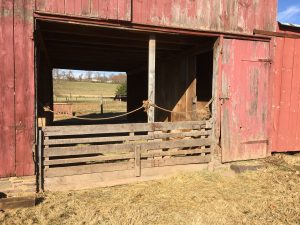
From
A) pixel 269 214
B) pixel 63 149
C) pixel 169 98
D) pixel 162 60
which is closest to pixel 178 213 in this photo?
pixel 269 214

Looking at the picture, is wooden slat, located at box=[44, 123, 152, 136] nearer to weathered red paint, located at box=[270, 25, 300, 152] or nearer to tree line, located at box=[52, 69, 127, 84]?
weathered red paint, located at box=[270, 25, 300, 152]

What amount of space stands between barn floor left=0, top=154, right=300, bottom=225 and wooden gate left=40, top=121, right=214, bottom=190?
1.00 ft

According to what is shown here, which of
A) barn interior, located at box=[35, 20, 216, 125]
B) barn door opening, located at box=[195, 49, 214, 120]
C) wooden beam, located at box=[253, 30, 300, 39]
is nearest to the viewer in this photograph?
barn interior, located at box=[35, 20, 216, 125]

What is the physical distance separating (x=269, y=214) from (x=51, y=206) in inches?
141

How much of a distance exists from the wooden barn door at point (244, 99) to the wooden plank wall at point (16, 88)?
4260 millimetres

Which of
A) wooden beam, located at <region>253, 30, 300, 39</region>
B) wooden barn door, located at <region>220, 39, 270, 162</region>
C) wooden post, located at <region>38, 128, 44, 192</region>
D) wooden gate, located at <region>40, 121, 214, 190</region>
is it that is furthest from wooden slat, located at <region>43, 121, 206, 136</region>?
wooden beam, located at <region>253, 30, 300, 39</region>

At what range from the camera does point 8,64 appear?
4.99m

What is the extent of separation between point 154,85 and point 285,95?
3.80m

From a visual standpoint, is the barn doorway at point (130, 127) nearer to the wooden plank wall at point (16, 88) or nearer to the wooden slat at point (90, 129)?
the wooden slat at point (90, 129)

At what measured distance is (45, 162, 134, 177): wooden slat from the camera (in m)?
5.49

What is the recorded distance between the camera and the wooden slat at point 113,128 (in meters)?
5.48

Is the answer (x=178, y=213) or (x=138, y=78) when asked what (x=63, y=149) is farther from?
(x=138, y=78)

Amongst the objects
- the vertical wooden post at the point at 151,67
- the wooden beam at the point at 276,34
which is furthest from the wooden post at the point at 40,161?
the wooden beam at the point at 276,34

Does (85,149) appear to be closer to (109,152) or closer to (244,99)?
(109,152)
